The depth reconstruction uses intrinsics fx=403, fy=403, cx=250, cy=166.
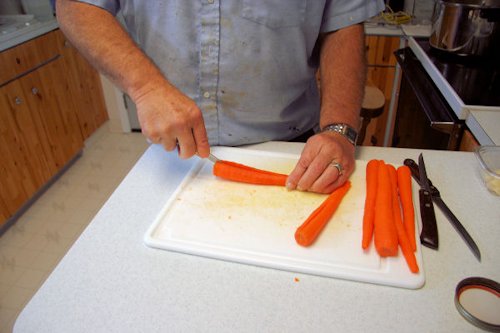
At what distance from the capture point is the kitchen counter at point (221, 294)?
1.76 feet

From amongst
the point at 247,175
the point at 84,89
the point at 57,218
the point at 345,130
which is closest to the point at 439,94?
the point at 345,130

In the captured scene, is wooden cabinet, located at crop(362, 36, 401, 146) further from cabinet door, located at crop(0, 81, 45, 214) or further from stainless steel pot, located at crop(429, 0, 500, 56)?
cabinet door, located at crop(0, 81, 45, 214)

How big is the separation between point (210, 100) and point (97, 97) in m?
1.97

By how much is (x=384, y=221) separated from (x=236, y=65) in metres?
0.46

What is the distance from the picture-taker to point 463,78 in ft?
4.27

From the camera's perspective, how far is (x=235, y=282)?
23.4 inches

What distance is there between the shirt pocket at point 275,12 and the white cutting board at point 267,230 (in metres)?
0.33

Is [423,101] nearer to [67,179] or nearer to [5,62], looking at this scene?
[5,62]

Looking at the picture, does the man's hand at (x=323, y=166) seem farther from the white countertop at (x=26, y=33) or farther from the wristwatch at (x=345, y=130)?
the white countertop at (x=26, y=33)

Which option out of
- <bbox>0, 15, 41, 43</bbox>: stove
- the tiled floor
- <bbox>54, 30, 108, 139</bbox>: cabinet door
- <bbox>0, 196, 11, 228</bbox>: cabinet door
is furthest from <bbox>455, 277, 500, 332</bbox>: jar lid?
<bbox>54, 30, 108, 139</bbox>: cabinet door

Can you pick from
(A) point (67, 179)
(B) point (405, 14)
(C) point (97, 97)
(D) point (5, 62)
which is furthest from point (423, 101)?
(C) point (97, 97)

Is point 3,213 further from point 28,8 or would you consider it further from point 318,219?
point 318,219

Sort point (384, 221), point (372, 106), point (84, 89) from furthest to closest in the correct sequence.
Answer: point (84, 89) < point (372, 106) < point (384, 221)

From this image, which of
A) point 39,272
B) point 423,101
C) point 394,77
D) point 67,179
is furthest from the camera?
point 67,179
